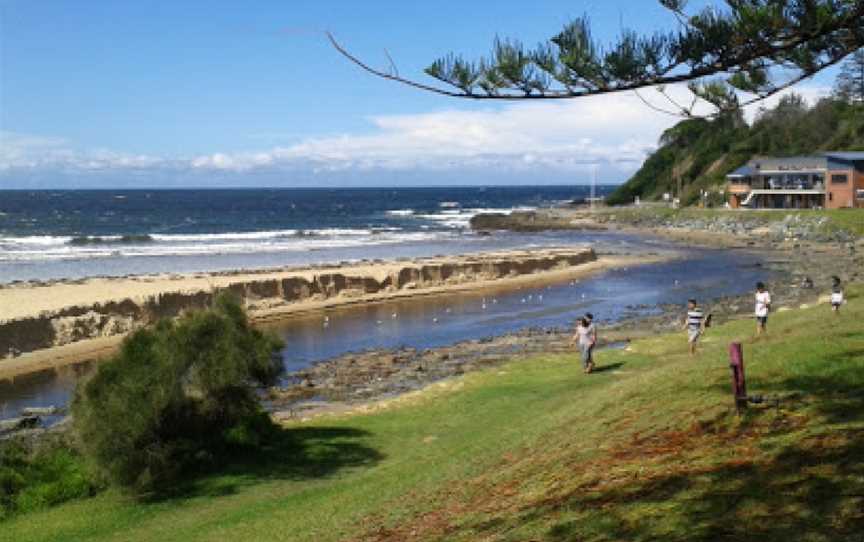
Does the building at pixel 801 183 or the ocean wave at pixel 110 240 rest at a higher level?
the building at pixel 801 183

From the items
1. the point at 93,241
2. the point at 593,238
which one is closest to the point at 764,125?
Result: the point at 593,238

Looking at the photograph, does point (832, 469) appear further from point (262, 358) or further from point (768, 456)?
point (262, 358)

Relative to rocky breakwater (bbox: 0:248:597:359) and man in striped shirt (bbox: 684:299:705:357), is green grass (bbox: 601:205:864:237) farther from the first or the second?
man in striped shirt (bbox: 684:299:705:357)

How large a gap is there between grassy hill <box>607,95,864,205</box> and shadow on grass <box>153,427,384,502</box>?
267ft

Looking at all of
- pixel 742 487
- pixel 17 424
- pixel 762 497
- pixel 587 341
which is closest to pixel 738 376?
pixel 742 487

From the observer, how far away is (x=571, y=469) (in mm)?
10633

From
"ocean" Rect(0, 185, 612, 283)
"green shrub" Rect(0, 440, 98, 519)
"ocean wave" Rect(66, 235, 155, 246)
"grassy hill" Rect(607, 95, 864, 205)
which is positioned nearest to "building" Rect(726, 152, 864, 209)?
"grassy hill" Rect(607, 95, 864, 205)

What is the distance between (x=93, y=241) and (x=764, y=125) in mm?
81574

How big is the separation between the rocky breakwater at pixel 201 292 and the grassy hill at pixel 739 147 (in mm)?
51315

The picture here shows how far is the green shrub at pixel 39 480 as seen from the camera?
1411 centimetres

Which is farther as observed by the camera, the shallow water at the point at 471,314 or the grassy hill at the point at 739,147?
the grassy hill at the point at 739,147

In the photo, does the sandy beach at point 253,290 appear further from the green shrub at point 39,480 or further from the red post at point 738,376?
the red post at point 738,376

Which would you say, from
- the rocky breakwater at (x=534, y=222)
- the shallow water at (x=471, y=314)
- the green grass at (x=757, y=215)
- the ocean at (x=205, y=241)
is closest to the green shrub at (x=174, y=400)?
the shallow water at (x=471, y=314)

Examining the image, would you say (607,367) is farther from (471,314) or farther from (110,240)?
(110,240)
